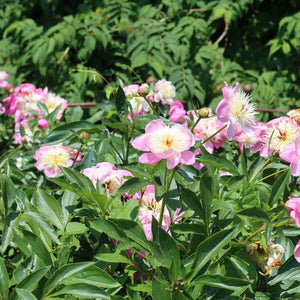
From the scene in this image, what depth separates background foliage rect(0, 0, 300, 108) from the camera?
9.63 ft

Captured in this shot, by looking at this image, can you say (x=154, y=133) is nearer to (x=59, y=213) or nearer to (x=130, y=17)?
(x=59, y=213)

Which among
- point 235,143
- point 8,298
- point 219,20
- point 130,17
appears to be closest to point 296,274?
point 8,298

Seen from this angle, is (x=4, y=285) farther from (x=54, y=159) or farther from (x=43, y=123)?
(x=43, y=123)

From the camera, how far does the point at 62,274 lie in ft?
2.29

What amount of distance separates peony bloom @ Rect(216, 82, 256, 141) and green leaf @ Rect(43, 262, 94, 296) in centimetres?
35

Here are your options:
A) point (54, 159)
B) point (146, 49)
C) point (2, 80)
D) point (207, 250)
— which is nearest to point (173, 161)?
point (207, 250)

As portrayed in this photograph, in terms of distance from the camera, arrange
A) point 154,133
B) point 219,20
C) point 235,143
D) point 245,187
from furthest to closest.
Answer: point 219,20, point 235,143, point 245,187, point 154,133

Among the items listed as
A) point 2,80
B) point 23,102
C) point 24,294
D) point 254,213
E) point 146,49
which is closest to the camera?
point 24,294

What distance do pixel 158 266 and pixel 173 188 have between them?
0.20 meters

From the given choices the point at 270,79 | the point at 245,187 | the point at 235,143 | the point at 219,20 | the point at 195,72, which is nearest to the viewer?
the point at 245,187

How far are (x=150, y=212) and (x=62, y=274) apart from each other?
24cm

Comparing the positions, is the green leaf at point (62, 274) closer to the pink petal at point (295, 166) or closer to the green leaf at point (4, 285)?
the green leaf at point (4, 285)

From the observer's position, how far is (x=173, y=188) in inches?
36.0

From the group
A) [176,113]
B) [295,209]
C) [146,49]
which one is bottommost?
[146,49]
